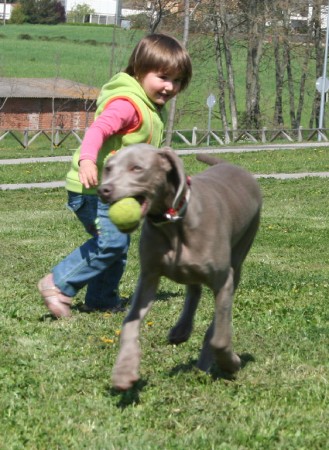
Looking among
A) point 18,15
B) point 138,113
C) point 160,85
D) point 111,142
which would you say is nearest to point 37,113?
point 18,15

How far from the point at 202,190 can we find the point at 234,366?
0.88 meters

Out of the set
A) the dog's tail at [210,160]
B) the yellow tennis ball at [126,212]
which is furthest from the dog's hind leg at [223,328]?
the dog's tail at [210,160]

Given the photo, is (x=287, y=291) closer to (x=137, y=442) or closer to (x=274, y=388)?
(x=274, y=388)

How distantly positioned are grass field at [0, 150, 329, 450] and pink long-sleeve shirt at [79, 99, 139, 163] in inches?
44.2

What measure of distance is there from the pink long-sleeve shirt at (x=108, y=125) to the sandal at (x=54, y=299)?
3.79 ft

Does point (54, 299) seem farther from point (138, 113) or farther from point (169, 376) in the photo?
point (169, 376)

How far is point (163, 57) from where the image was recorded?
5.80 m

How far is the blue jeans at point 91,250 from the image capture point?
653 centimetres

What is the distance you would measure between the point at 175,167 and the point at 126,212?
0.36m

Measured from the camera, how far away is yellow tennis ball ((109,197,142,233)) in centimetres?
442

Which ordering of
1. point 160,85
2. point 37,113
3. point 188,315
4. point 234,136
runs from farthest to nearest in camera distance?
1. point 37,113
2. point 234,136
3. point 160,85
4. point 188,315

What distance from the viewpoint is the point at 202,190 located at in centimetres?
499

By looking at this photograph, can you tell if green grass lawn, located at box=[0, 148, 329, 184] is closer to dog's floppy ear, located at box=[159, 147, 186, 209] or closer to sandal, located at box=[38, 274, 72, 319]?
sandal, located at box=[38, 274, 72, 319]

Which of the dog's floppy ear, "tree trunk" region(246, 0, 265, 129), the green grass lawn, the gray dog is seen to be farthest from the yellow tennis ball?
"tree trunk" region(246, 0, 265, 129)
